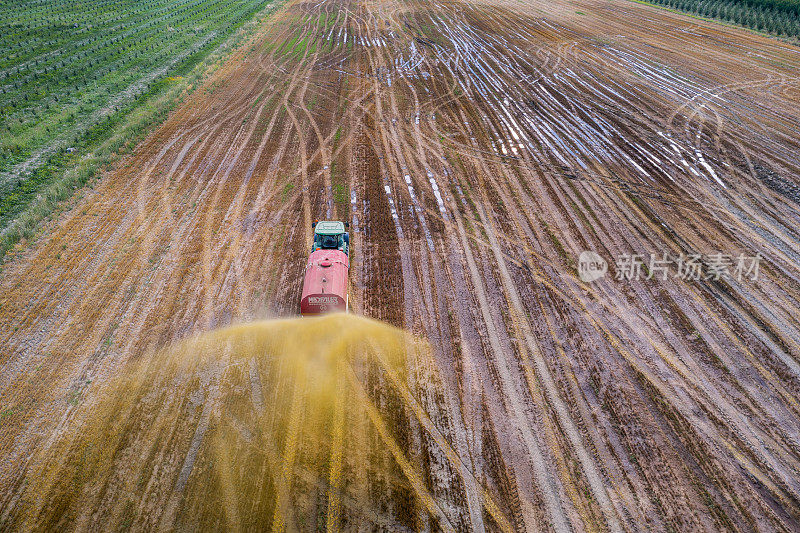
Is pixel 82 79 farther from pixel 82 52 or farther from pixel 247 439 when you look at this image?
pixel 247 439

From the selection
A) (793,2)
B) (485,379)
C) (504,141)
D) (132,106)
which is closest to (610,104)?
(504,141)

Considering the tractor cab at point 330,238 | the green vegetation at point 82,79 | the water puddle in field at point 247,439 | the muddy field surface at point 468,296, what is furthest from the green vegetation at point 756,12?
the water puddle in field at point 247,439

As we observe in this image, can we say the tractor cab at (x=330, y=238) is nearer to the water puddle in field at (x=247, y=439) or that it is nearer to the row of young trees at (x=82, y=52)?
the water puddle in field at (x=247, y=439)

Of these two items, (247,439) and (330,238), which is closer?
(247,439)

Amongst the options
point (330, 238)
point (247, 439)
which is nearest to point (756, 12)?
point (330, 238)

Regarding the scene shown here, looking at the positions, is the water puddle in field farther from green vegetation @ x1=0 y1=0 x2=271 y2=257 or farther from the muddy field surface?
green vegetation @ x1=0 y1=0 x2=271 y2=257

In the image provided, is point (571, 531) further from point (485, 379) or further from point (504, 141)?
point (504, 141)
